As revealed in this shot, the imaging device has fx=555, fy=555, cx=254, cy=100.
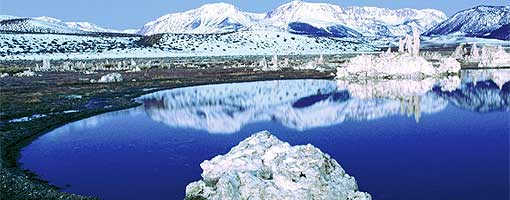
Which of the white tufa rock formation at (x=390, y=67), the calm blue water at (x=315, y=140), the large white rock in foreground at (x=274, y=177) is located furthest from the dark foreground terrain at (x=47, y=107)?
the white tufa rock formation at (x=390, y=67)

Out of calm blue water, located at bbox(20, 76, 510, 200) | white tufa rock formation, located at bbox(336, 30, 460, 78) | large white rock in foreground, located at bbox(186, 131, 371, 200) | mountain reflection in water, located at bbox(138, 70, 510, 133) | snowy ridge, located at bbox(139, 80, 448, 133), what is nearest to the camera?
large white rock in foreground, located at bbox(186, 131, 371, 200)

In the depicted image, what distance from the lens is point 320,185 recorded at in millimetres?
17859

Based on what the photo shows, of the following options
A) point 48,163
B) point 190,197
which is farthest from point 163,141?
point 190,197

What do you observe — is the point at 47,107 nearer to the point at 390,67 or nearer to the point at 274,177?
the point at 274,177

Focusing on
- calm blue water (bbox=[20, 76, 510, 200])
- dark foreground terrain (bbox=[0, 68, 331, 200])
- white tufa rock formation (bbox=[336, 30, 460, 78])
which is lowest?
calm blue water (bbox=[20, 76, 510, 200])

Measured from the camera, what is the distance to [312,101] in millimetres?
55594

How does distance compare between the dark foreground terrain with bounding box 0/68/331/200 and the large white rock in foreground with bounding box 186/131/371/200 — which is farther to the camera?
the dark foreground terrain with bounding box 0/68/331/200

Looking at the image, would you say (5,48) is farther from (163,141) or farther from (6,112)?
(163,141)

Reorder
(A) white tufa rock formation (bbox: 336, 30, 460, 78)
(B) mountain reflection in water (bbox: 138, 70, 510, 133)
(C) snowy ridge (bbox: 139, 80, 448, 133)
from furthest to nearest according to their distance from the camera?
1. (A) white tufa rock formation (bbox: 336, 30, 460, 78)
2. (B) mountain reflection in water (bbox: 138, 70, 510, 133)
3. (C) snowy ridge (bbox: 139, 80, 448, 133)

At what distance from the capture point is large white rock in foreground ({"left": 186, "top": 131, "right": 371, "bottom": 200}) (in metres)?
17.8

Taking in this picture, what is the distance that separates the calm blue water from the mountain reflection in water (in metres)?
0.11

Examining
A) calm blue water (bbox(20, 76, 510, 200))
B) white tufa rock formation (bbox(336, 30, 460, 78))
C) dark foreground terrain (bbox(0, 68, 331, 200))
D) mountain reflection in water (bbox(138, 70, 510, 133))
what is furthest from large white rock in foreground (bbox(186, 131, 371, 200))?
white tufa rock formation (bbox(336, 30, 460, 78))

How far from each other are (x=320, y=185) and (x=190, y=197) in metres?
4.70

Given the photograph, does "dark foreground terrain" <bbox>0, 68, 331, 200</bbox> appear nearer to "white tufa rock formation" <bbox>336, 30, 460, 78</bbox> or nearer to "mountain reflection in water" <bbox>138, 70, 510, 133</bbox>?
"mountain reflection in water" <bbox>138, 70, 510, 133</bbox>
